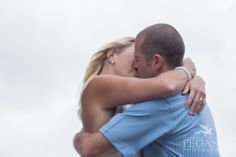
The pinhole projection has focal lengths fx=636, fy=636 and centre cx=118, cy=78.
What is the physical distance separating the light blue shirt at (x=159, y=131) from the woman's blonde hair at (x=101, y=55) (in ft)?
3.34

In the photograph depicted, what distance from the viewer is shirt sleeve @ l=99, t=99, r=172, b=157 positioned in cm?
489

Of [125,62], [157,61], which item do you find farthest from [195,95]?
[125,62]

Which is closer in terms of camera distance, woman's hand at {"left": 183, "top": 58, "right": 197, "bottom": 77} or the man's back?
the man's back

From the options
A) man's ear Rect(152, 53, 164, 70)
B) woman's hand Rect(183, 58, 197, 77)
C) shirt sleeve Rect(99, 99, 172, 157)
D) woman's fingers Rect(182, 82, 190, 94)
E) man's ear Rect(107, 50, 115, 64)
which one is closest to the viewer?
shirt sleeve Rect(99, 99, 172, 157)

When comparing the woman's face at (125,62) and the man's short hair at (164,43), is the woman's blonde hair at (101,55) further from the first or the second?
the man's short hair at (164,43)

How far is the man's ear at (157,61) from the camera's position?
5.09m

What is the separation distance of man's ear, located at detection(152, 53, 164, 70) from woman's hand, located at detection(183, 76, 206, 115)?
32 cm

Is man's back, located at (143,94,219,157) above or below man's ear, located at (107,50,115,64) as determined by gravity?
below

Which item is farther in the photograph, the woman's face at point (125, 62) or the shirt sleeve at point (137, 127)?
the woman's face at point (125, 62)

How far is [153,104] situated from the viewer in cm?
494

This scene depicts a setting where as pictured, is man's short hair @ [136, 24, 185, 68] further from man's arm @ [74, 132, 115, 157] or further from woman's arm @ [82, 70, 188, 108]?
man's arm @ [74, 132, 115, 157]

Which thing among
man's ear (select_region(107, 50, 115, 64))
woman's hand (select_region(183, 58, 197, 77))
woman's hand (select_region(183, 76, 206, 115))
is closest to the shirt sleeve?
woman's hand (select_region(183, 76, 206, 115))

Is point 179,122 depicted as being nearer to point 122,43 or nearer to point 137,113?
point 137,113

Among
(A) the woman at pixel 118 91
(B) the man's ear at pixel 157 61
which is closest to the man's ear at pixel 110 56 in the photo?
(A) the woman at pixel 118 91
